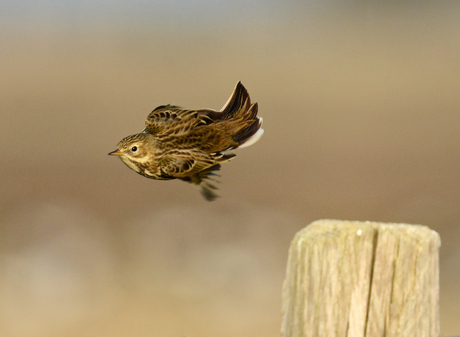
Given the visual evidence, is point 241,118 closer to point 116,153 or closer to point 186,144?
point 186,144

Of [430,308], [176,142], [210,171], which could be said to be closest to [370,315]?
[430,308]

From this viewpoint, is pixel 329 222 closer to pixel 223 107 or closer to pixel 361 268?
pixel 361 268

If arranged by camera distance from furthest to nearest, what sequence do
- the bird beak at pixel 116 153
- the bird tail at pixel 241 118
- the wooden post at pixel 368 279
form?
the bird tail at pixel 241 118, the bird beak at pixel 116 153, the wooden post at pixel 368 279

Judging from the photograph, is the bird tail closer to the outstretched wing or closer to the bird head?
the outstretched wing

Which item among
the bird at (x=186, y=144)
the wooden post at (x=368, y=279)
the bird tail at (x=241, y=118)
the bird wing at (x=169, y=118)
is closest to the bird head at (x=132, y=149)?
the bird at (x=186, y=144)

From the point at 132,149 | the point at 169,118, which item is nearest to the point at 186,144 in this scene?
the point at 169,118

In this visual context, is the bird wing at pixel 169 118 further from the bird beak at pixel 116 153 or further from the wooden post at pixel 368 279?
the wooden post at pixel 368 279

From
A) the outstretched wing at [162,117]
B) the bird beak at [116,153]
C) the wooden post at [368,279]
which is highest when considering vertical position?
the outstretched wing at [162,117]

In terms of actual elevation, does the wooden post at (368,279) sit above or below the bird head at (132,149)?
below
